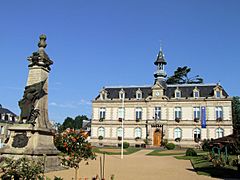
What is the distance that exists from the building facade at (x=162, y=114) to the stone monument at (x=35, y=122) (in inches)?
1050

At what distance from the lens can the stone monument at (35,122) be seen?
37.7 feet

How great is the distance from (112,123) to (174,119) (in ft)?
34.5

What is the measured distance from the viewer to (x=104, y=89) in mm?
47031

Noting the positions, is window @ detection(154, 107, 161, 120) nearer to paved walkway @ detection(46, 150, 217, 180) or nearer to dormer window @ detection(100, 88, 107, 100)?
dormer window @ detection(100, 88, 107, 100)

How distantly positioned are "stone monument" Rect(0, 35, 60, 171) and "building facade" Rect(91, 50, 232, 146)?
26.7 metres

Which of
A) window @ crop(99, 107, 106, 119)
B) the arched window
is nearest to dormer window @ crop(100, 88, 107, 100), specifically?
window @ crop(99, 107, 106, 119)

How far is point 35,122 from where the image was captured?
1175 centimetres

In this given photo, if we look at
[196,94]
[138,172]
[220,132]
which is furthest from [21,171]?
[196,94]

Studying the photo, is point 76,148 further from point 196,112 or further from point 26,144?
point 196,112

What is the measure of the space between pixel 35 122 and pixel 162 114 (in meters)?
32.6

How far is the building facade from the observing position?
133ft

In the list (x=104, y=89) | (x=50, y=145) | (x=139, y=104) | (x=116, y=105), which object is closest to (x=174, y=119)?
(x=139, y=104)

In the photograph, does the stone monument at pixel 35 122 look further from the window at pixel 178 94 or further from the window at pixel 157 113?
the window at pixel 178 94

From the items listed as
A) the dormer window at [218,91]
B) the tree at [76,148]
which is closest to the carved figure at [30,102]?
the tree at [76,148]
